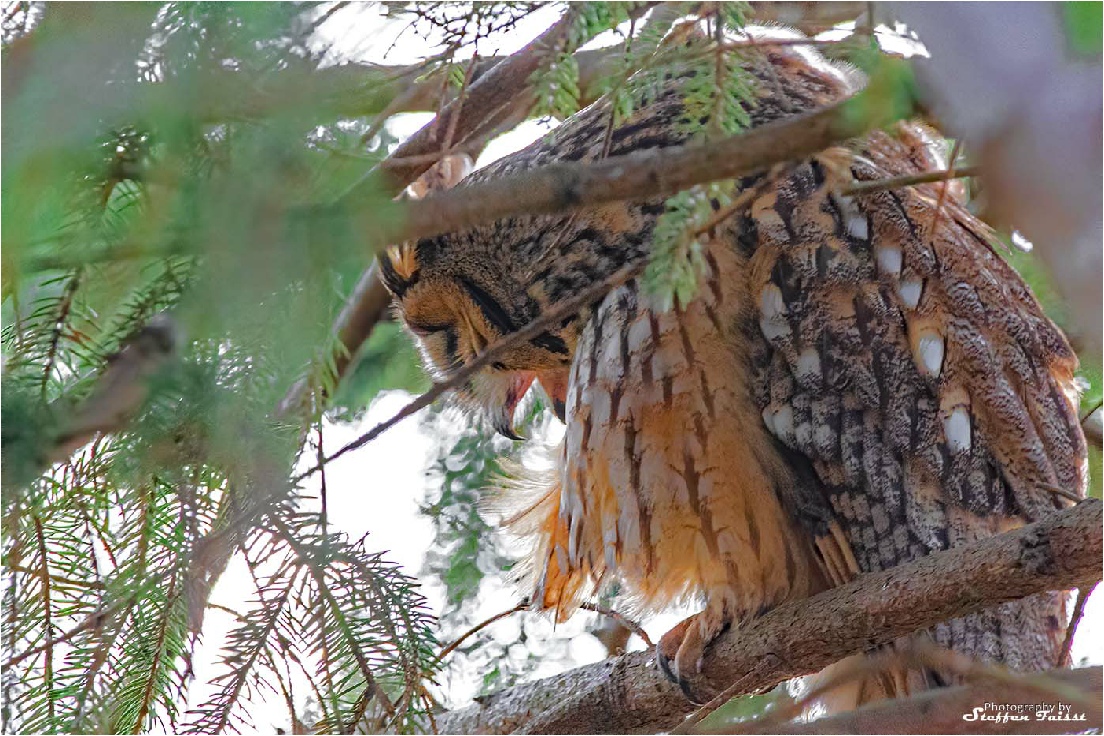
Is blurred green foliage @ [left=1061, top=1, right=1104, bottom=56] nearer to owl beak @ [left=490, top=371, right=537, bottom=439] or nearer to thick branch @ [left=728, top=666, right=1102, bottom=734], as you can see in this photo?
thick branch @ [left=728, top=666, right=1102, bottom=734]

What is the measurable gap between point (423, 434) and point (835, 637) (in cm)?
167

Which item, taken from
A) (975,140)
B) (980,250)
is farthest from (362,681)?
(980,250)

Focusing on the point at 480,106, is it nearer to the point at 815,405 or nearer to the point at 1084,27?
the point at 815,405

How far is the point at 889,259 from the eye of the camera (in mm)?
2156

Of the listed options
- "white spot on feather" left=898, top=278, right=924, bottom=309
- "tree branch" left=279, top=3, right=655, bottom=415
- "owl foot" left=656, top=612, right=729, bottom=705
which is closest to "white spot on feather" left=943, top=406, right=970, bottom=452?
"white spot on feather" left=898, top=278, right=924, bottom=309

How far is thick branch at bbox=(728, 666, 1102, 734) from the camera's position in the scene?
1671 mm

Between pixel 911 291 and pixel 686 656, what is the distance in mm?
874

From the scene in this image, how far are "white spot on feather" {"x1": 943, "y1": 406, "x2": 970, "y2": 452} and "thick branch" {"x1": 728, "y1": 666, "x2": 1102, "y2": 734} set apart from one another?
47 cm

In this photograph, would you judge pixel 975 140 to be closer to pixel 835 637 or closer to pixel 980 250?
pixel 835 637

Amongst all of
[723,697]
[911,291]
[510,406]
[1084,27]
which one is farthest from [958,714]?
[510,406]

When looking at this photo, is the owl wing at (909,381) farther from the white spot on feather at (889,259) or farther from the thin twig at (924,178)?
the thin twig at (924,178)

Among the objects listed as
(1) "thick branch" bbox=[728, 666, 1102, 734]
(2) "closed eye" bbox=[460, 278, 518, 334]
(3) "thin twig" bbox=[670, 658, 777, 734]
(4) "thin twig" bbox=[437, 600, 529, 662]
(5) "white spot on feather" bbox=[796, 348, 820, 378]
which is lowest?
(1) "thick branch" bbox=[728, 666, 1102, 734]

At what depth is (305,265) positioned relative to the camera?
1.03 metres

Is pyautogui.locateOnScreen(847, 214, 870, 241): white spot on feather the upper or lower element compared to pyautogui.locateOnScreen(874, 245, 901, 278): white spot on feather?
upper
